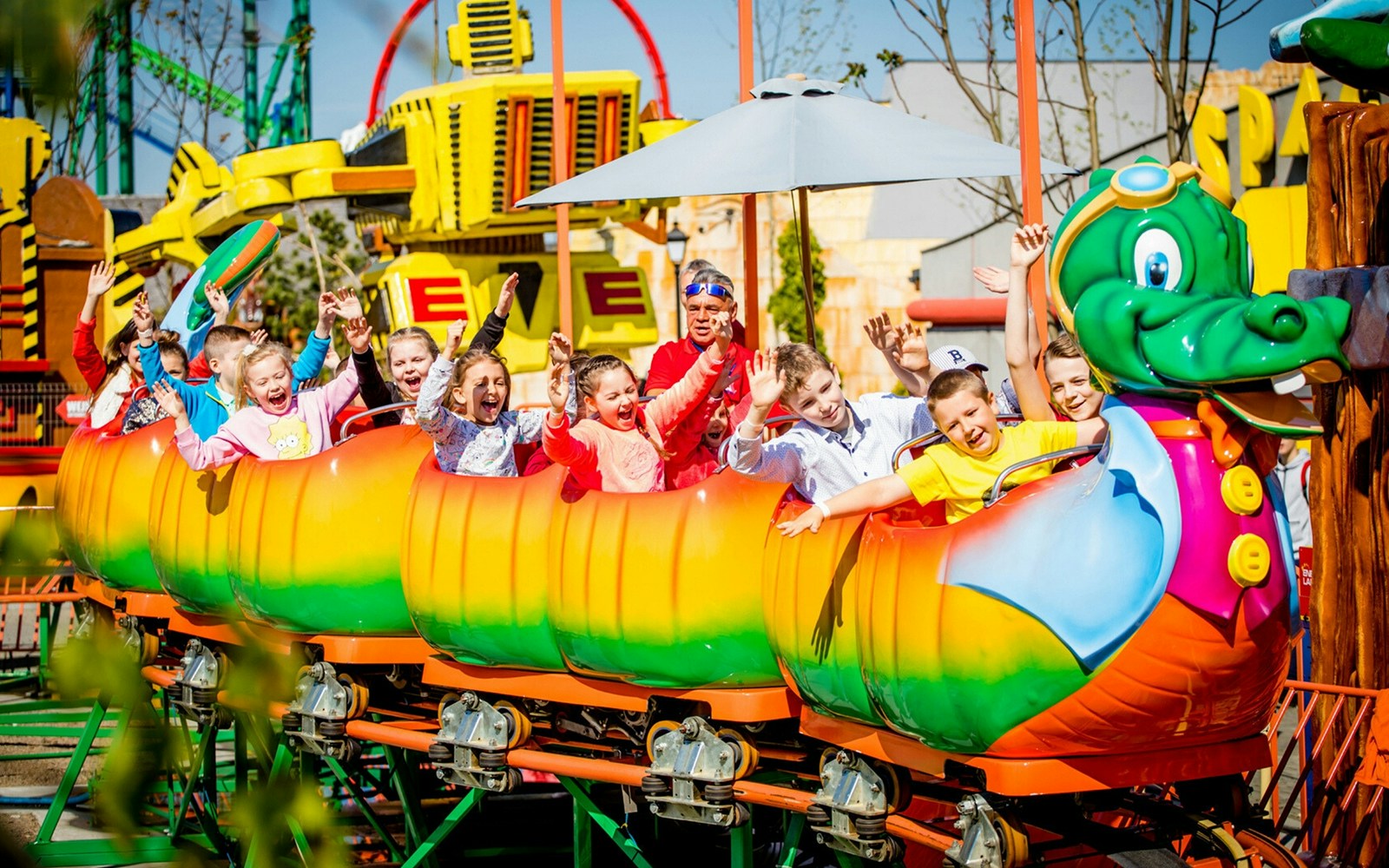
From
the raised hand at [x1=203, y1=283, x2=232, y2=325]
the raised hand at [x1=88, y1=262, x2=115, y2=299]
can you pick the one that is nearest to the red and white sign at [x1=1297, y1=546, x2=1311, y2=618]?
the raised hand at [x1=203, y1=283, x2=232, y2=325]

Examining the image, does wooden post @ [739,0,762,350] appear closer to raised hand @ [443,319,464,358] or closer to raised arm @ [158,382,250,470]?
raised hand @ [443,319,464,358]

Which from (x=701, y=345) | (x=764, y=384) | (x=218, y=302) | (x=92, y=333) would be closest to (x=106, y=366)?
(x=92, y=333)

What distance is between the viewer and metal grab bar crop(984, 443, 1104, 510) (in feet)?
9.75

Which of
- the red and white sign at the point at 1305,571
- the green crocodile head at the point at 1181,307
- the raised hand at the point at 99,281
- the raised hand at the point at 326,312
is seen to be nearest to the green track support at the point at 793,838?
the green crocodile head at the point at 1181,307

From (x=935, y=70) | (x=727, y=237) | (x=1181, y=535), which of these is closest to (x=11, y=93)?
(x=1181, y=535)

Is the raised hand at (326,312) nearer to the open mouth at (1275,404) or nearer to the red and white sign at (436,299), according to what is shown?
the open mouth at (1275,404)

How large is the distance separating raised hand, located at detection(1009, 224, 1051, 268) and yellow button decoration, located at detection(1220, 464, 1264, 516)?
79cm

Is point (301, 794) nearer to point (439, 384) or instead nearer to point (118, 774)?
point (118, 774)

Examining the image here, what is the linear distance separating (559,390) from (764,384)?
3.00 feet

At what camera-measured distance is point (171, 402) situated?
15.2 ft

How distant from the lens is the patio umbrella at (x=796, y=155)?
4.46 m

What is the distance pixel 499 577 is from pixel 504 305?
1106 mm

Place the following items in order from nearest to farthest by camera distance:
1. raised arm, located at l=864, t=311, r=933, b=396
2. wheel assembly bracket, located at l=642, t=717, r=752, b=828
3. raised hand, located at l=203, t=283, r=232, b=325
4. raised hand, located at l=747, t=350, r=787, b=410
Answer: raised hand, located at l=747, t=350, r=787, b=410 → wheel assembly bracket, located at l=642, t=717, r=752, b=828 → raised arm, located at l=864, t=311, r=933, b=396 → raised hand, located at l=203, t=283, r=232, b=325

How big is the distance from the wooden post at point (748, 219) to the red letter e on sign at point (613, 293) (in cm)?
835
